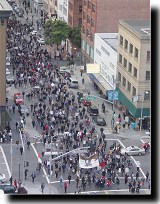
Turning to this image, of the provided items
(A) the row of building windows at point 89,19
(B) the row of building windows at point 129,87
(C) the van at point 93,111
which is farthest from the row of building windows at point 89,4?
(C) the van at point 93,111

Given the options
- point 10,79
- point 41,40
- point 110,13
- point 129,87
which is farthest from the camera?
A: point 41,40

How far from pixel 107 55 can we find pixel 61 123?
1636 cm

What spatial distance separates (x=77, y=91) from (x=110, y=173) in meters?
28.4

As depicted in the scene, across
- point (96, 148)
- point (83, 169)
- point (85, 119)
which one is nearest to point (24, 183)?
point (83, 169)

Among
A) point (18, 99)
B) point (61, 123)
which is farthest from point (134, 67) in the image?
point (18, 99)

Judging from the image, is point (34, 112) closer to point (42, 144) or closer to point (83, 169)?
point (42, 144)

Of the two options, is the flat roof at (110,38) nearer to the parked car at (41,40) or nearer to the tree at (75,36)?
the tree at (75,36)

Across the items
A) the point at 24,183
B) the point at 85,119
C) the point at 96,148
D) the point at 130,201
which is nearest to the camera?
the point at 130,201

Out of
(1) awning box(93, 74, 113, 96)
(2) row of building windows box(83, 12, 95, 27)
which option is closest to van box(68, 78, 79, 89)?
(1) awning box(93, 74, 113, 96)

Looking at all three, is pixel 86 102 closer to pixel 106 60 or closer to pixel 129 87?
pixel 129 87

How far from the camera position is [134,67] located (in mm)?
61156

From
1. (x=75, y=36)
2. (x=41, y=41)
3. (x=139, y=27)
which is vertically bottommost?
(x=41, y=41)

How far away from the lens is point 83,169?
46406 millimetres

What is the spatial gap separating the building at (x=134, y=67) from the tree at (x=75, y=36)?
24213mm
